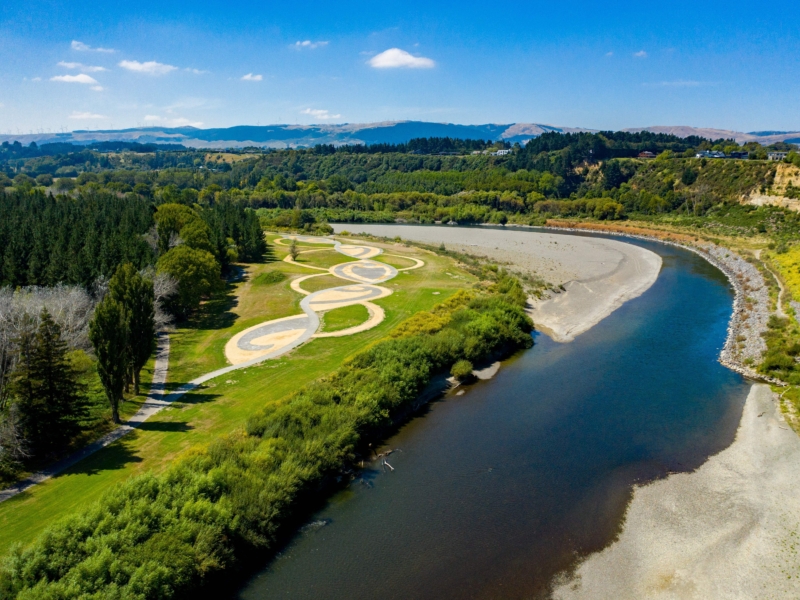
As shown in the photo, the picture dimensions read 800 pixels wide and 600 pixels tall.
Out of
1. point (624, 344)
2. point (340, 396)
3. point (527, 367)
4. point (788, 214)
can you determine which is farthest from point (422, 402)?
point (788, 214)

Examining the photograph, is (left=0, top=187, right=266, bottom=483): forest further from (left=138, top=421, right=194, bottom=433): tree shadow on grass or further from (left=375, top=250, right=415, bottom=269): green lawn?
(left=375, top=250, right=415, bottom=269): green lawn

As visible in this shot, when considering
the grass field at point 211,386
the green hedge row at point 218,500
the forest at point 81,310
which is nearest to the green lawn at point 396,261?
the grass field at point 211,386

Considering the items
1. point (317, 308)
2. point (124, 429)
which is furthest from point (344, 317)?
point (124, 429)

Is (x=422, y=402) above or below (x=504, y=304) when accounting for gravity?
below

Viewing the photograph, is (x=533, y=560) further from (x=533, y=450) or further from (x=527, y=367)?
(x=527, y=367)

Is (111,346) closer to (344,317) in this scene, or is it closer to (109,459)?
(109,459)

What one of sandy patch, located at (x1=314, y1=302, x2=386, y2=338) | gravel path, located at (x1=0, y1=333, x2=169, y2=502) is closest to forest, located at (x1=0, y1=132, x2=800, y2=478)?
gravel path, located at (x1=0, y1=333, x2=169, y2=502)
